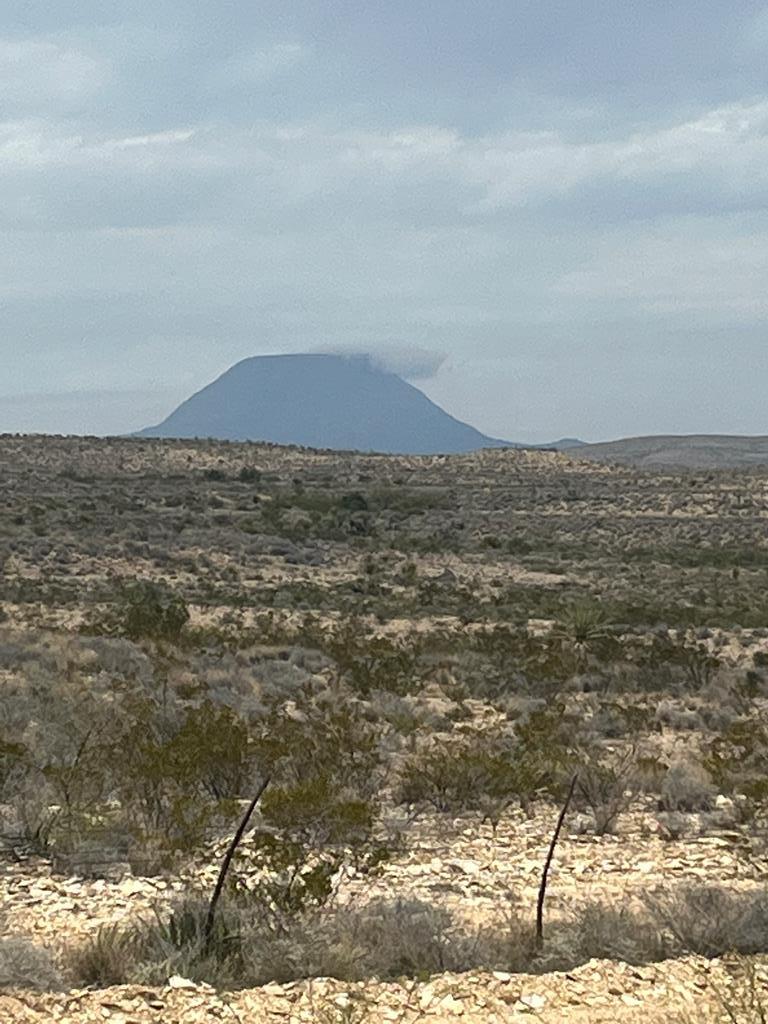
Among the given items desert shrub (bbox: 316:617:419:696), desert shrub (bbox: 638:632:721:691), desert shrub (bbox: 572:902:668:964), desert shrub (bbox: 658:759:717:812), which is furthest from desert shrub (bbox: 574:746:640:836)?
desert shrub (bbox: 638:632:721:691)

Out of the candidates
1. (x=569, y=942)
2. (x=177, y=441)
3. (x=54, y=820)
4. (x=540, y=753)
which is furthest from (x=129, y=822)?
(x=177, y=441)

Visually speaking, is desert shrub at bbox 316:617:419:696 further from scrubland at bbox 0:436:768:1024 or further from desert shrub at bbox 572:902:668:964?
desert shrub at bbox 572:902:668:964

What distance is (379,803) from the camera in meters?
9.43

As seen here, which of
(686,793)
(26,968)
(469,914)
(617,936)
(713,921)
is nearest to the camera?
(26,968)

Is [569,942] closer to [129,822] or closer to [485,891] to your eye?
[485,891]

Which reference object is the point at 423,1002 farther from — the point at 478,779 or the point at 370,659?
the point at 370,659

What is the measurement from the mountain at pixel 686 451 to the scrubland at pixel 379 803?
134 m

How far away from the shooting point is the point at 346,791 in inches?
372

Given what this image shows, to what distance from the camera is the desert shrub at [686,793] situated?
9.69m

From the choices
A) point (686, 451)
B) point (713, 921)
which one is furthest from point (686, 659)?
point (686, 451)

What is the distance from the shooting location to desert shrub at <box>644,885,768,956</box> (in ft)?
19.2

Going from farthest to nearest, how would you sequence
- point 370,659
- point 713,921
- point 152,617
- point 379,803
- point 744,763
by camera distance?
point 152,617
point 370,659
point 744,763
point 379,803
point 713,921

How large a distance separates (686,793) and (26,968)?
662cm

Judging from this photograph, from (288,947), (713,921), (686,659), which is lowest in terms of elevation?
(686,659)
